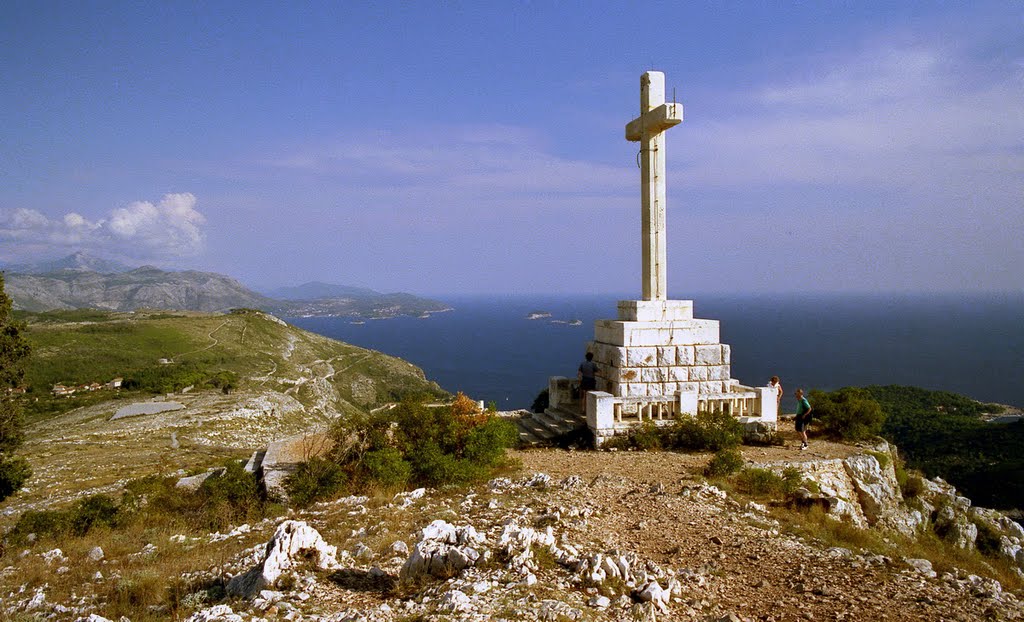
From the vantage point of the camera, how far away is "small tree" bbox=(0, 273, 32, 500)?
16.1m

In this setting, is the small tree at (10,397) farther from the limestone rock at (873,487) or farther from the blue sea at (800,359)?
the blue sea at (800,359)

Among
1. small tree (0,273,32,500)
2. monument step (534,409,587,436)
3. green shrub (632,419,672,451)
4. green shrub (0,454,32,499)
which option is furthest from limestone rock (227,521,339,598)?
green shrub (0,454,32,499)

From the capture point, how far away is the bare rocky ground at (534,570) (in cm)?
547

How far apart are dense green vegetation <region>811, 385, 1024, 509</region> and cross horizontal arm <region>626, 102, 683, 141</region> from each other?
28.1 ft

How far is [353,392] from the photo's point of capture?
258ft

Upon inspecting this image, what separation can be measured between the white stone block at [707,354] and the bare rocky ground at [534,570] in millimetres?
6054

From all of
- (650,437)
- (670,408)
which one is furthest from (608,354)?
(650,437)

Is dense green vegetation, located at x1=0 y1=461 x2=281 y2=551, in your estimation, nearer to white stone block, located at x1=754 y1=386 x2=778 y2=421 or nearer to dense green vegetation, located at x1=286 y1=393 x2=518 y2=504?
dense green vegetation, located at x1=286 y1=393 x2=518 y2=504

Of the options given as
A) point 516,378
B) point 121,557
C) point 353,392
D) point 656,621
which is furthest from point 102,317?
point 656,621

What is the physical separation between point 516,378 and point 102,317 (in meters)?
74.5

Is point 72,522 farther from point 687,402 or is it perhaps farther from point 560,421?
point 687,402

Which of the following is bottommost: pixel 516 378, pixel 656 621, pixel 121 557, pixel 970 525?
pixel 516 378

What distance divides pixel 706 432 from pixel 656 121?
27.0 feet

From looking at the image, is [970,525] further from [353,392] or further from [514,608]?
[353,392]
